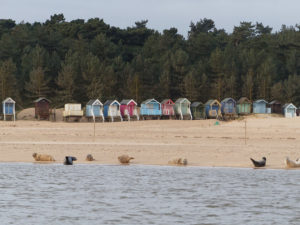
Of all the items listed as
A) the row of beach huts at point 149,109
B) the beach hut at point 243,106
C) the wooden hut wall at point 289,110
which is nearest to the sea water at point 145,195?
the row of beach huts at point 149,109

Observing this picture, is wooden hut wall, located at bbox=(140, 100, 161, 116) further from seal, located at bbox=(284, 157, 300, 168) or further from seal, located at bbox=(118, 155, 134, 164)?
seal, located at bbox=(284, 157, 300, 168)

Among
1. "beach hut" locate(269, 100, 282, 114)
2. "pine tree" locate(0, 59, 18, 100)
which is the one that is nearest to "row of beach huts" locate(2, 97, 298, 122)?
"beach hut" locate(269, 100, 282, 114)

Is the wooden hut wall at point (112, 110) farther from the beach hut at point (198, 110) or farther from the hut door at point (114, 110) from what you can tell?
the beach hut at point (198, 110)

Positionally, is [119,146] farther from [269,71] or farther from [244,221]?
[269,71]

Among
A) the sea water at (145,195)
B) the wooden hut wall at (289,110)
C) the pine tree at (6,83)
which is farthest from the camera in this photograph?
the wooden hut wall at (289,110)

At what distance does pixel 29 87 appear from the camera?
3477 inches

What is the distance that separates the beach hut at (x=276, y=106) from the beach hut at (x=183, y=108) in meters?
15.1

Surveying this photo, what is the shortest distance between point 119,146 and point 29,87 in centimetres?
4953

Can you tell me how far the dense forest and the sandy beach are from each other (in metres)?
32.7

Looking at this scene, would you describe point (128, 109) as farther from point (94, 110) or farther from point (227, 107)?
point (227, 107)

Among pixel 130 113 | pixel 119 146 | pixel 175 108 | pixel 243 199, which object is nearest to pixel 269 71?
pixel 175 108

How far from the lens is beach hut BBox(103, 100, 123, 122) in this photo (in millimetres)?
79875

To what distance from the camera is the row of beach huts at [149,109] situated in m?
78.4

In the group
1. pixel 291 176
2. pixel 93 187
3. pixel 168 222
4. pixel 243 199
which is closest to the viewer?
pixel 168 222
